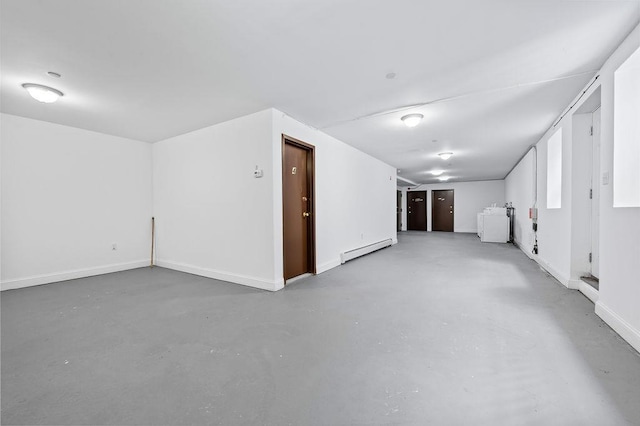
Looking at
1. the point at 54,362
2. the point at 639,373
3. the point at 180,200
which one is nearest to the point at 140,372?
the point at 54,362

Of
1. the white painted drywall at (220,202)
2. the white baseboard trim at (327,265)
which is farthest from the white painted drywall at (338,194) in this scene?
the white painted drywall at (220,202)

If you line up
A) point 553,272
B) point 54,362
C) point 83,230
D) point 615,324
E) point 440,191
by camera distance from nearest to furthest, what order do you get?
point 54,362 → point 615,324 → point 553,272 → point 83,230 → point 440,191

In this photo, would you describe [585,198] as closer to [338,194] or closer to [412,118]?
[412,118]

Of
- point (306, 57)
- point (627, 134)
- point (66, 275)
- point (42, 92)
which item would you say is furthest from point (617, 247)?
point (66, 275)

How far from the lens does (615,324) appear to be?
2195 millimetres

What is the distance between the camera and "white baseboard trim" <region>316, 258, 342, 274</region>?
4362 millimetres

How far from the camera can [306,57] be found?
236 cm

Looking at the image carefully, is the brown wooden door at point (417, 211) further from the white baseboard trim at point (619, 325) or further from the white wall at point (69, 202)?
the white wall at point (69, 202)

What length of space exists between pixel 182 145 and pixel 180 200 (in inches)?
39.6

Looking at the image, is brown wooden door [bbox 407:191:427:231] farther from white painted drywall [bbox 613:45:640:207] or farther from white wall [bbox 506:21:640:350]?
white painted drywall [bbox 613:45:640:207]

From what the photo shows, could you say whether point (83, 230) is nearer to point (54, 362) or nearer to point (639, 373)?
point (54, 362)

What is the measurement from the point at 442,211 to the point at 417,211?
46.1 inches

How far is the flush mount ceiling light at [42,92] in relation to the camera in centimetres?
280

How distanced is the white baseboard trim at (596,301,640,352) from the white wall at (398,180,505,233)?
10.3 metres
